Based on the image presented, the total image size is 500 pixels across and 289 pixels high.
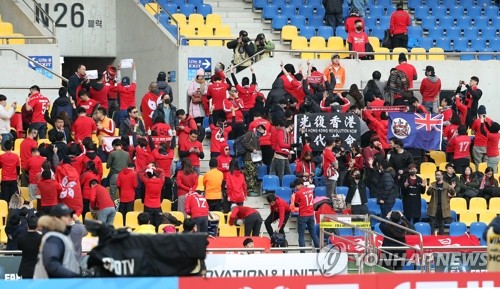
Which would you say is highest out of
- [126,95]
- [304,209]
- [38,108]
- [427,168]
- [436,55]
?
[436,55]

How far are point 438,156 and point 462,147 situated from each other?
1.04m

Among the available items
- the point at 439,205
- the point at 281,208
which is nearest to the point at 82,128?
the point at 281,208

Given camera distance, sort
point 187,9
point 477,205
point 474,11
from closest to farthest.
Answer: point 477,205, point 187,9, point 474,11

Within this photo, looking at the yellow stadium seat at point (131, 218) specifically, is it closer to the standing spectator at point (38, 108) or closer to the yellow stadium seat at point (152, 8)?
the standing spectator at point (38, 108)

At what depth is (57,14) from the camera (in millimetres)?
36156

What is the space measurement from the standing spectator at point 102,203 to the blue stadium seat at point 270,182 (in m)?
3.48

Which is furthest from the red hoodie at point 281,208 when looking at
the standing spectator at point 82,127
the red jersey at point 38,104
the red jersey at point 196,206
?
the red jersey at point 38,104

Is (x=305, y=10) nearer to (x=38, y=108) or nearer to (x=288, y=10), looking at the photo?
(x=288, y=10)

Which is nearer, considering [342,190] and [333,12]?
[342,190]

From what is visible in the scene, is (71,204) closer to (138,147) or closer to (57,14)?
(138,147)

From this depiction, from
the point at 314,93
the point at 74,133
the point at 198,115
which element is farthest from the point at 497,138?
the point at 74,133

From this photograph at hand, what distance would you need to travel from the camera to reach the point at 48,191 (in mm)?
25594

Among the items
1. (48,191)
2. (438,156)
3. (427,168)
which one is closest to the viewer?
(48,191)

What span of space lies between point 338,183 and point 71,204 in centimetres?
555
